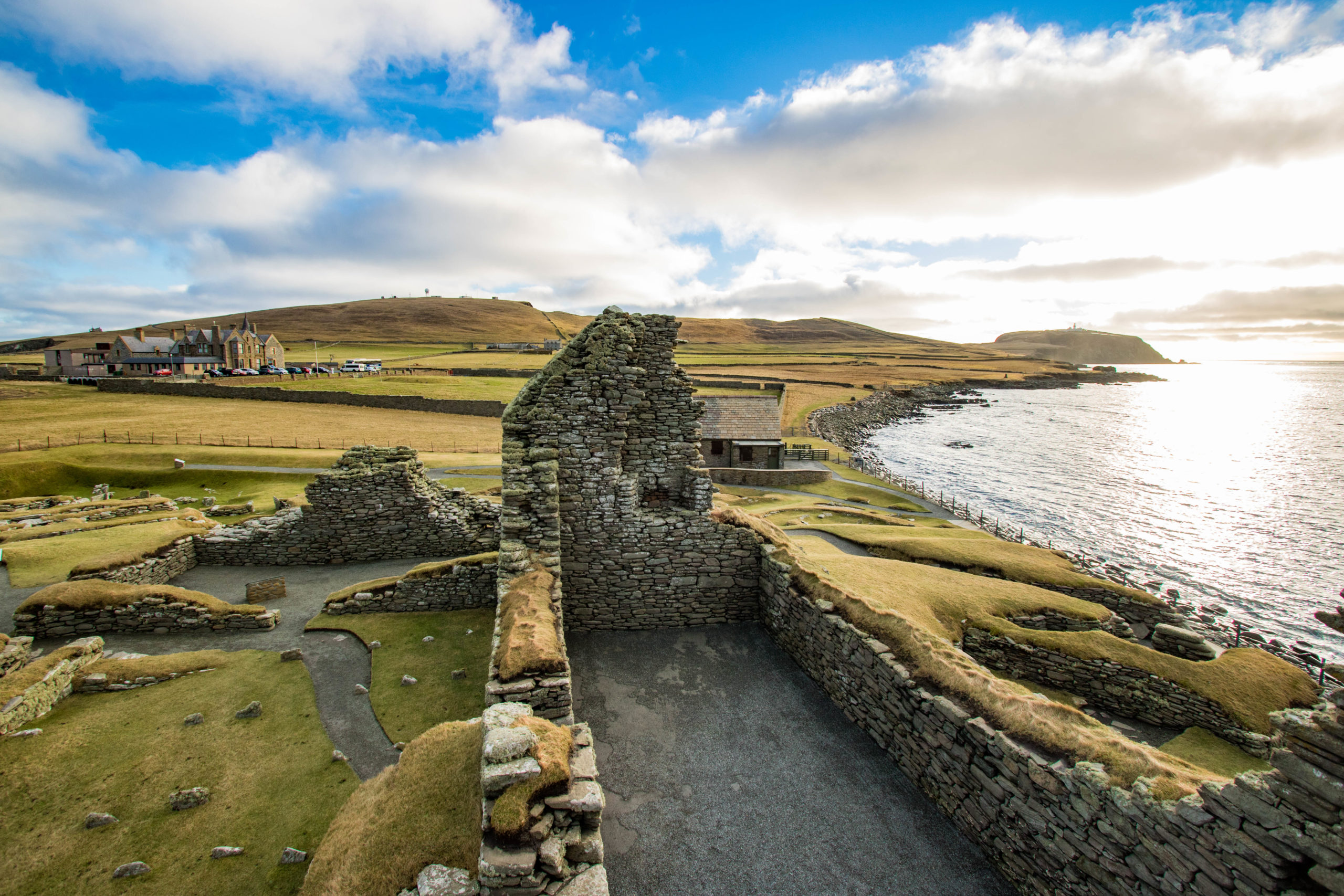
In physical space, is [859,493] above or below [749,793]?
below

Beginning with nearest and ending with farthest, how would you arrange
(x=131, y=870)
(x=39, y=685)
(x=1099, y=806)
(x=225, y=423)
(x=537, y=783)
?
Answer: (x=537, y=783), (x=1099, y=806), (x=131, y=870), (x=39, y=685), (x=225, y=423)

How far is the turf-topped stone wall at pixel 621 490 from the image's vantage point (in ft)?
44.4

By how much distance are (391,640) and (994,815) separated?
13.4 metres

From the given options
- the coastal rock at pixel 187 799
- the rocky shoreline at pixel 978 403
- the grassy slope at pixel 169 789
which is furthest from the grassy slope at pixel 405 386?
the coastal rock at pixel 187 799

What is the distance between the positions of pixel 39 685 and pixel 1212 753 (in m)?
24.5

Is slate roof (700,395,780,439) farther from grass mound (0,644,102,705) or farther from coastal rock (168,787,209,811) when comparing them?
coastal rock (168,787,209,811)

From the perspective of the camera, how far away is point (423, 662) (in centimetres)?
1320

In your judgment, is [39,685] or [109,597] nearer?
[39,685]

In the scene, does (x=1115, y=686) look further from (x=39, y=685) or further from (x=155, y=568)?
(x=155, y=568)

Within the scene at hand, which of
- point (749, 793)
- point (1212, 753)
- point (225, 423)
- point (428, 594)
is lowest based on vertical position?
point (1212, 753)

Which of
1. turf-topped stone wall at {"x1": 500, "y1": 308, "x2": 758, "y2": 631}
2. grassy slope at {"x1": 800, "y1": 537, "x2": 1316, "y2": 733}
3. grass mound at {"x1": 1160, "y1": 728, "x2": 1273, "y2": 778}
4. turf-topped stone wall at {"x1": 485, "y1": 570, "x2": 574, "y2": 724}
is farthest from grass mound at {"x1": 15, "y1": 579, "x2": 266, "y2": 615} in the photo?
grass mound at {"x1": 1160, "y1": 728, "x2": 1273, "y2": 778}

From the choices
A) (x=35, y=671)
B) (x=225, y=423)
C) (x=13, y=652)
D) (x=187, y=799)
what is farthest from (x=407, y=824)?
(x=225, y=423)

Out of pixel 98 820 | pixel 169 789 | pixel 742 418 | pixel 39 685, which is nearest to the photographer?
pixel 98 820

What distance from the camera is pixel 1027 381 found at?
7013 inches
